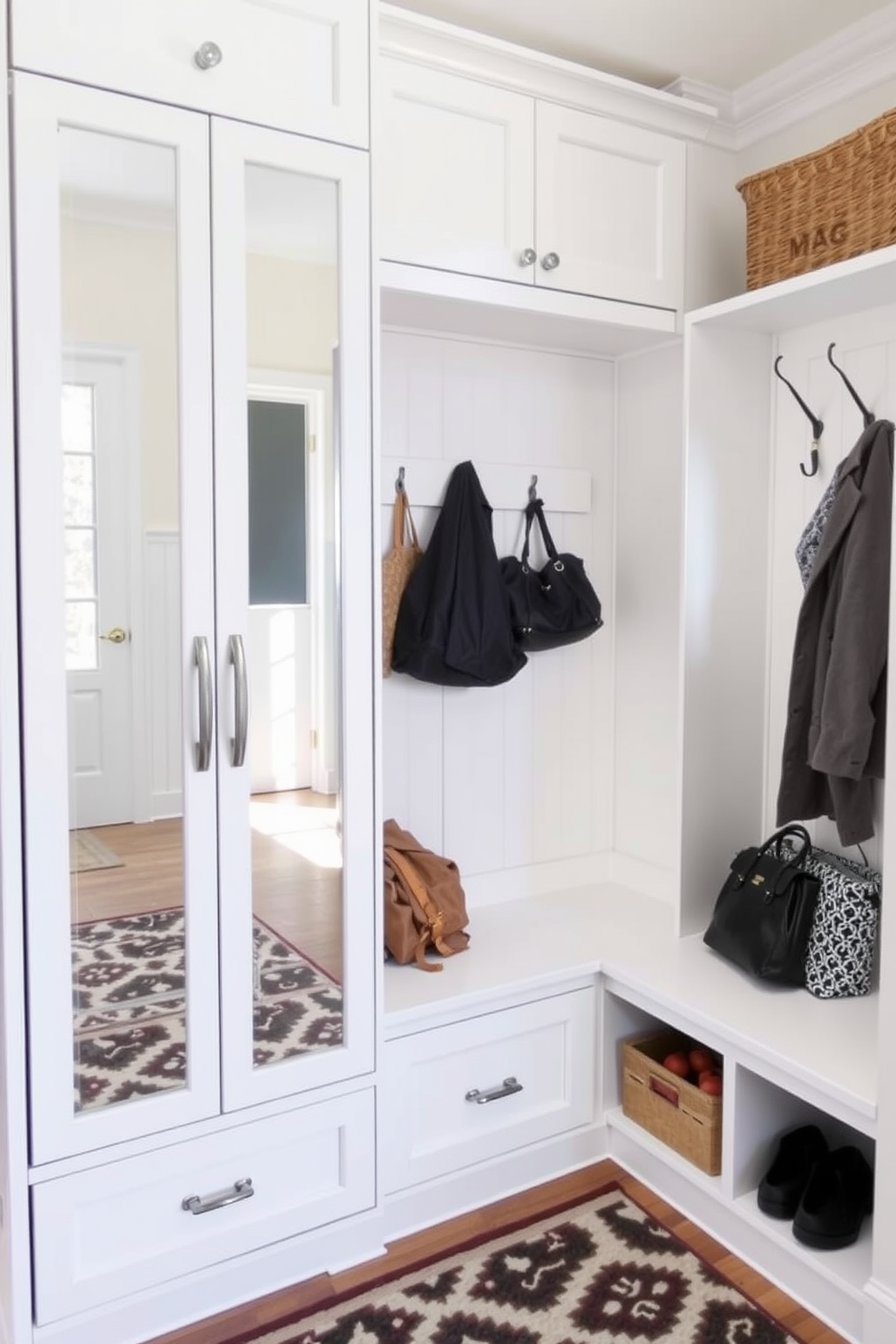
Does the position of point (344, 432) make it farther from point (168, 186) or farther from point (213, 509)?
point (168, 186)

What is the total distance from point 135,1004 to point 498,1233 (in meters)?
0.95

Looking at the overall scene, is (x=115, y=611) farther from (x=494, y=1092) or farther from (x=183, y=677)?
(x=494, y=1092)

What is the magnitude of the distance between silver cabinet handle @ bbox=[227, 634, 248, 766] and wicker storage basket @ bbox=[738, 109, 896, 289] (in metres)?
1.48

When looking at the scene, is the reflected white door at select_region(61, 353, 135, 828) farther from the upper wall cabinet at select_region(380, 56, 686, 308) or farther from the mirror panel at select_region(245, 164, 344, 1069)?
the upper wall cabinet at select_region(380, 56, 686, 308)

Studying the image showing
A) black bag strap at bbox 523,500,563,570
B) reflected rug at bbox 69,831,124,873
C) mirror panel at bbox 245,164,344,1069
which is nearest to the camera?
reflected rug at bbox 69,831,124,873

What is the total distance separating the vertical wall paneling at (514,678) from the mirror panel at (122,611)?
0.84 m

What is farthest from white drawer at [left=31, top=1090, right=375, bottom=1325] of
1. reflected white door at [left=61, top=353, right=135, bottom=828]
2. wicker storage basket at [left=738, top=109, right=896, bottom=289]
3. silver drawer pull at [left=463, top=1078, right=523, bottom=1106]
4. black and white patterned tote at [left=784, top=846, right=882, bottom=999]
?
wicker storage basket at [left=738, top=109, right=896, bottom=289]

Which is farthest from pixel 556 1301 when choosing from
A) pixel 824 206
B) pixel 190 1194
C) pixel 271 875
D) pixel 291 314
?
pixel 824 206

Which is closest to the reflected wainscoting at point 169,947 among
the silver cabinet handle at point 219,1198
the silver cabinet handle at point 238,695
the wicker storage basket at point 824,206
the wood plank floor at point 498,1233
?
the silver cabinet handle at point 238,695

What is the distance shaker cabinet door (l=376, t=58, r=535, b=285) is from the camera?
2178 millimetres

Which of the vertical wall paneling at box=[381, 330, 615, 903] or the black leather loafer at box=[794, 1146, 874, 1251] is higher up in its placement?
the vertical wall paneling at box=[381, 330, 615, 903]

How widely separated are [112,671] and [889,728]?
1302mm

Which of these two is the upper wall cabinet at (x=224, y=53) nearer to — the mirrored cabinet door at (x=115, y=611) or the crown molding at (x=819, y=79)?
the mirrored cabinet door at (x=115, y=611)

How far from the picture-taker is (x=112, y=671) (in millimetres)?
1768
